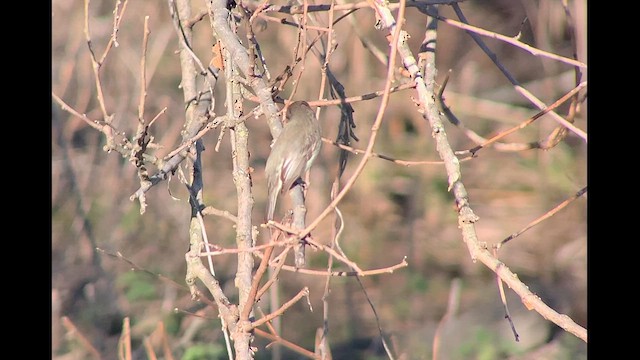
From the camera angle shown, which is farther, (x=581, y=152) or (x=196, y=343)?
(x=581, y=152)

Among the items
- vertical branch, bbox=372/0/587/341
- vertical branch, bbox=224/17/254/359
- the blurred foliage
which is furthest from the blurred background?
vertical branch, bbox=372/0/587/341

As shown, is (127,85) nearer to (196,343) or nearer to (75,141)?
(75,141)

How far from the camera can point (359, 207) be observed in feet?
26.4

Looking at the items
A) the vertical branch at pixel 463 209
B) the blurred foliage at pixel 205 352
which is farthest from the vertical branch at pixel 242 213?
the blurred foliage at pixel 205 352

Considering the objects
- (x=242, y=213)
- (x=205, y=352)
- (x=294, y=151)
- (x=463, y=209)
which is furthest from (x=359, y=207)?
(x=463, y=209)

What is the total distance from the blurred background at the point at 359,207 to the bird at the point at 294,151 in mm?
2051

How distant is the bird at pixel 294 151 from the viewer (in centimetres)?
319

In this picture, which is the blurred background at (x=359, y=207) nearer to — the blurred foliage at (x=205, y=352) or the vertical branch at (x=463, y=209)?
the blurred foliage at (x=205, y=352)

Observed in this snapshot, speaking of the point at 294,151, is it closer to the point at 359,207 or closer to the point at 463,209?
the point at 463,209

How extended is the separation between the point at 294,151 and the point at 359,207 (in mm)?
4848

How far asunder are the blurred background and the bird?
205 cm

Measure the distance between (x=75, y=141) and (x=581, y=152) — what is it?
489 centimetres
